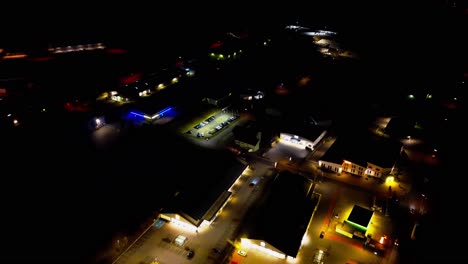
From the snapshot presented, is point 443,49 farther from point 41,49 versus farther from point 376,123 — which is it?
point 41,49

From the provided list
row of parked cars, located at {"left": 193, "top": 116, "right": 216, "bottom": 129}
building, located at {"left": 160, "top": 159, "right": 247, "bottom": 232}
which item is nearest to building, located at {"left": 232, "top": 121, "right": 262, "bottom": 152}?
building, located at {"left": 160, "top": 159, "right": 247, "bottom": 232}

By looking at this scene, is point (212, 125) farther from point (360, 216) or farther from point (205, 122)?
point (360, 216)

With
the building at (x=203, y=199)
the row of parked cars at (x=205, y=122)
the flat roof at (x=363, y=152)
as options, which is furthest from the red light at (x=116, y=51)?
the flat roof at (x=363, y=152)

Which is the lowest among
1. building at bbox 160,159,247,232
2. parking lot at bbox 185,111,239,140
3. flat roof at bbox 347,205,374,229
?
building at bbox 160,159,247,232

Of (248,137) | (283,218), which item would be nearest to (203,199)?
(283,218)

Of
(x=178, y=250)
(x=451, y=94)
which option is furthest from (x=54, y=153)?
(x=451, y=94)

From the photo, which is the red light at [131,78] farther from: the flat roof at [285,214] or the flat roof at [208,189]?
the flat roof at [285,214]

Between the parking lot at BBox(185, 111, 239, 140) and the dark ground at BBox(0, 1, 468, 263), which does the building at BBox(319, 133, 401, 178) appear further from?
the parking lot at BBox(185, 111, 239, 140)
